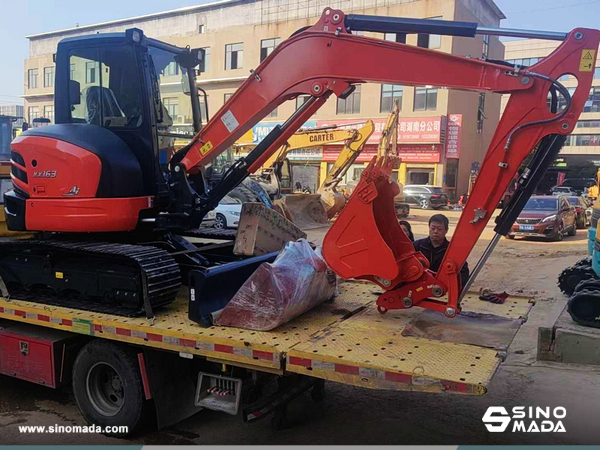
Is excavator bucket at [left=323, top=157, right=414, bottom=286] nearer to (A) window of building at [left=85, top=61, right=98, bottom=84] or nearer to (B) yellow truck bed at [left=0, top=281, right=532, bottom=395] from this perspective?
(B) yellow truck bed at [left=0, top=281, right=532, bottom=395]

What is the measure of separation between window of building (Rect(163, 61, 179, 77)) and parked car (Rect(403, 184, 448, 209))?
2690 centimetres

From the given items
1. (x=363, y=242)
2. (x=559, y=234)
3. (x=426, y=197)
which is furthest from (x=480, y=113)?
(x=363, y=242)

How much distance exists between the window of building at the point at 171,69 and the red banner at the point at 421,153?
102 ft

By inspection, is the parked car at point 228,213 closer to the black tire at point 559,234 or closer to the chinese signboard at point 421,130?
the black tire at point 559,234

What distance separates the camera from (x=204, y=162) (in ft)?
17.4

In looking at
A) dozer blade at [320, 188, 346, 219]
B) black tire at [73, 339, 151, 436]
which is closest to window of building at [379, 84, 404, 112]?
dozer blade at [320, 188, 346, 219]

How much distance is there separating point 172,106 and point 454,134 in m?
32.1

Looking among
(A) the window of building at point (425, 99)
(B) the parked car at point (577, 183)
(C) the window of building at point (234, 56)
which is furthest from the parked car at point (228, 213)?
(B) the parked car at point (577, 183)

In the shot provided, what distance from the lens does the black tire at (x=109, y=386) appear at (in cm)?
455

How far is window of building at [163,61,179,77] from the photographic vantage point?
228 inches

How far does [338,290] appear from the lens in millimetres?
5777

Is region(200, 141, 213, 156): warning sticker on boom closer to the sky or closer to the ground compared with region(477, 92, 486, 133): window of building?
closer to the ground

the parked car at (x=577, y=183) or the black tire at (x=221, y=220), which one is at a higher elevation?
the parked car at (x=577, y=183)

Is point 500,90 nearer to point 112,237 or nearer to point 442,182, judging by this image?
point 112,237
